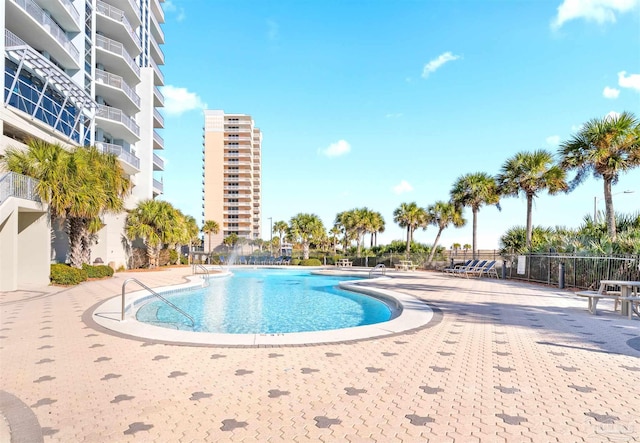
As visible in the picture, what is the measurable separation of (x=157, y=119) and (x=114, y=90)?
1045cm

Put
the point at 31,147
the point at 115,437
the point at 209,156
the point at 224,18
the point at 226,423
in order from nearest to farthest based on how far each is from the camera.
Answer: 1. the point at 115,437
2. the point at 226,423
3. the point at 31,147
4. the point at 224,18
5. the point at 209,156

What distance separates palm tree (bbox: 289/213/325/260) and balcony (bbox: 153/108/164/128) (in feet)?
66.9

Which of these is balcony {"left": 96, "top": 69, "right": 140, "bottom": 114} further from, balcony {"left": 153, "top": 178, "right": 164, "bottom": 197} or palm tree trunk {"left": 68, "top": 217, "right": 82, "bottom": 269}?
palm tree trunk {"left": 68, "top": 217, "right": 82, "bottom": 269}

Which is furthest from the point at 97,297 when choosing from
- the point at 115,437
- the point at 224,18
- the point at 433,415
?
the point at 224,18

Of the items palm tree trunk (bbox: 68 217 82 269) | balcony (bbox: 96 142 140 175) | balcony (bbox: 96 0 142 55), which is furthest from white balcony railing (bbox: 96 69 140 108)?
palm tree trunk (bbox: 68 217 82 269)

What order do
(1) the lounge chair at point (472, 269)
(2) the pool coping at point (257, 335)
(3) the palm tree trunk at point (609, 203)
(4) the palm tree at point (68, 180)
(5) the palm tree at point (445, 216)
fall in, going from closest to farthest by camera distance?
(2) the pool coping at point (257, 335) → (4) the palm tree at point (68, 180) → (3) the palm tree trunk at point (609, 203) → (1) the lounge chair at point (472, 269) → (5) the palm tree at point (445, 216)

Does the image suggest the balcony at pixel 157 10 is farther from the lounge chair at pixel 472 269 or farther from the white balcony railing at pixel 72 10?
the lounge chair at pixel 472 269

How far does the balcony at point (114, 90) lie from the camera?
30.7 meters

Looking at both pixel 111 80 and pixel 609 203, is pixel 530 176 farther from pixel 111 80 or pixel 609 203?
pixel 111 80

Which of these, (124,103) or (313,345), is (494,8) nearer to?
(313,345)

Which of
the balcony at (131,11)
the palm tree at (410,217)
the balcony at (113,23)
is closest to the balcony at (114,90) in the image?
the balcony at (113,23)

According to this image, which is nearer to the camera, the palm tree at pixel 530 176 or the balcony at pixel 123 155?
the palm tree at pixel 530 176

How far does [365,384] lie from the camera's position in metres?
4.83

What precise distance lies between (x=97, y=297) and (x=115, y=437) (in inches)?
449
